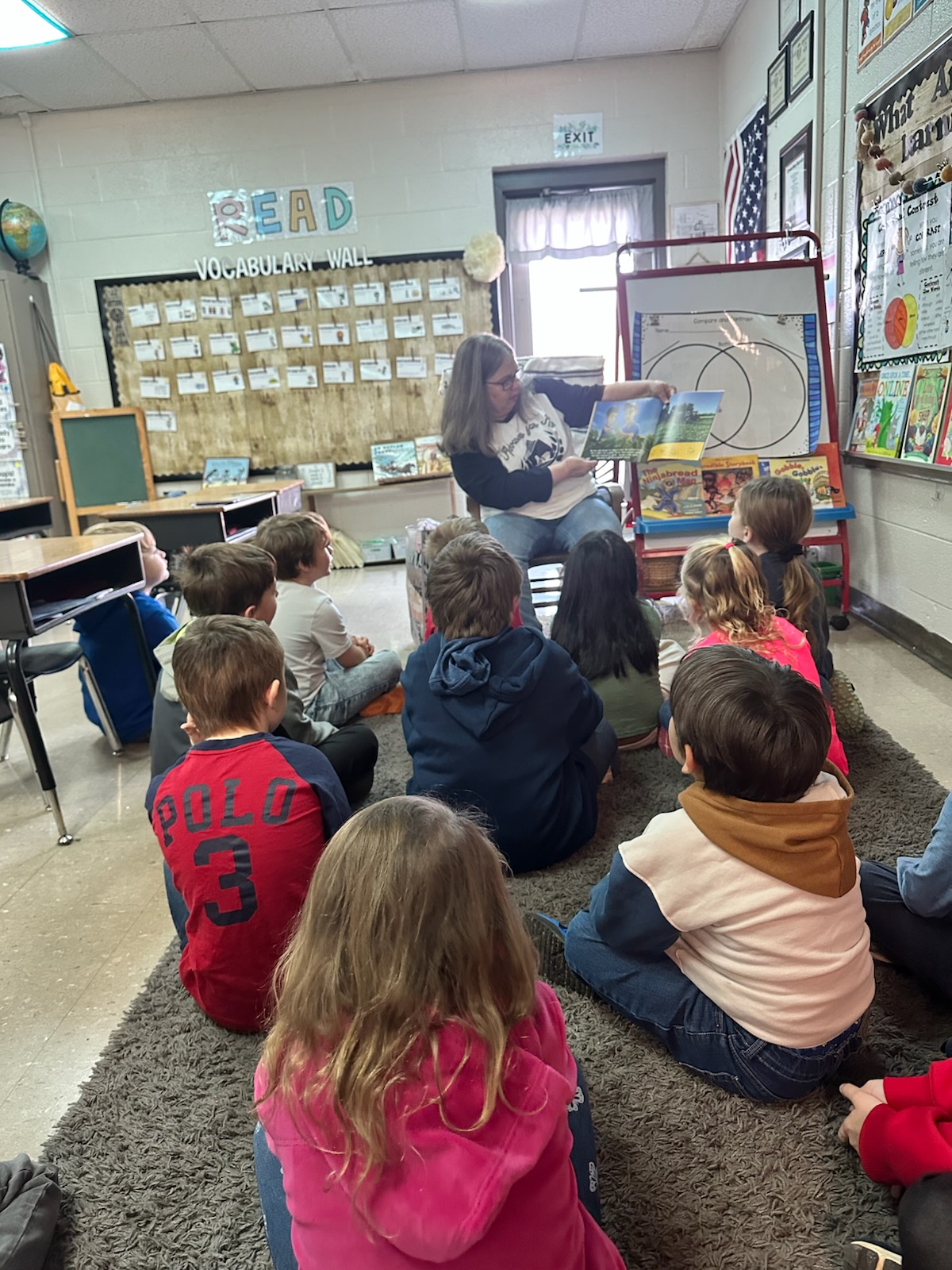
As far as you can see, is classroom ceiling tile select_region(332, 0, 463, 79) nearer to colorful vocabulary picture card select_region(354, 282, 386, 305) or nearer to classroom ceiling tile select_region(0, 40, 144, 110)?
colorful vocabulary picture card select_region(354, 282, 386, 305)

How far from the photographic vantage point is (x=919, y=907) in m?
1.19

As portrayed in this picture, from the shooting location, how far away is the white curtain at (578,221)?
497cm

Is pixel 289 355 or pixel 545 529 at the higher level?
pixel 289 355

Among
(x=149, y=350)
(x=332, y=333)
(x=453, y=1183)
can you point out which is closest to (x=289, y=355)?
(x=332, y=333)

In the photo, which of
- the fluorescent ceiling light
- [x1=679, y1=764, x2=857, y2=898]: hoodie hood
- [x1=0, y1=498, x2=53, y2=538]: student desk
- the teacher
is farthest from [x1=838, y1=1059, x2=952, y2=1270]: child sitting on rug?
the fluorescent ceiling light

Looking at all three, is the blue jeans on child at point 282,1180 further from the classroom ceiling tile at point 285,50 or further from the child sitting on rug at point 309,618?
the classroom ceiling tile at point 285,50

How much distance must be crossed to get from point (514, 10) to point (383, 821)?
4.64 m

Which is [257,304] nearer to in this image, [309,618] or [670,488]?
[670,488]

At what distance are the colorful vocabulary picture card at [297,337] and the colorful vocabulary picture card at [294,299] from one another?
0.36 feet

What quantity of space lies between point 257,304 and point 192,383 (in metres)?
0.64

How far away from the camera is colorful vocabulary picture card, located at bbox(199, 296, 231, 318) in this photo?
5.12m

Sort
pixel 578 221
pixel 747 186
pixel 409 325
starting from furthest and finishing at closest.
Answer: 1. pixel 409 325
2. pixel 578 221
3. pixel 747 186

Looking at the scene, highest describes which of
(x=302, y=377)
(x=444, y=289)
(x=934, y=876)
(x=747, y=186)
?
(x=747, y=186)

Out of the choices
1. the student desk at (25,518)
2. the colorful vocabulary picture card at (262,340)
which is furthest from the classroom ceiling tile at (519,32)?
the student desk at (25,518)
